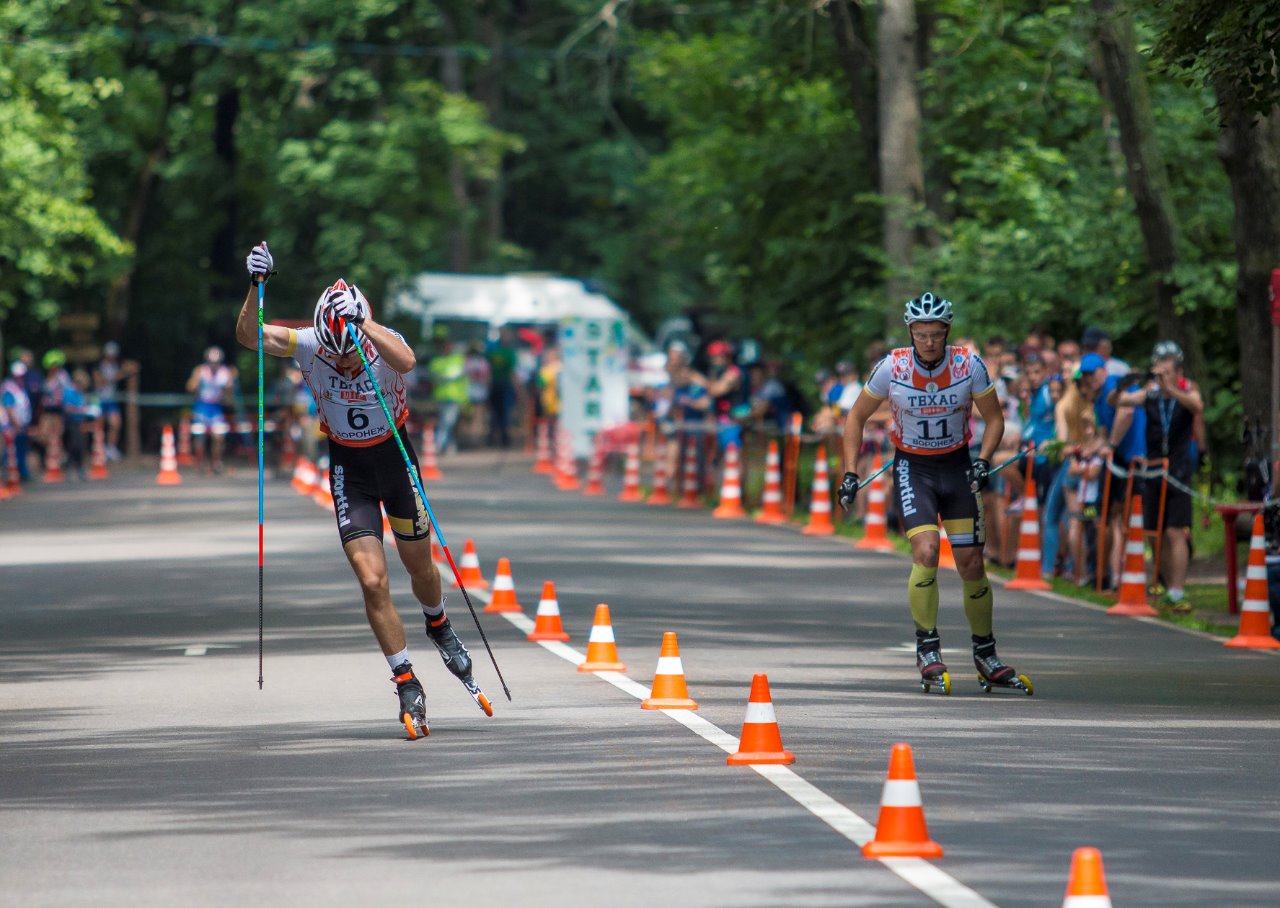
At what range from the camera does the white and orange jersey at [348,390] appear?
11805 millimetres

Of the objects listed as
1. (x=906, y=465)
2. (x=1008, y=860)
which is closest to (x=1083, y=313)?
(x=906, y=465)

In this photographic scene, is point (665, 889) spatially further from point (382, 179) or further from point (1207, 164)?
point (382, 179)

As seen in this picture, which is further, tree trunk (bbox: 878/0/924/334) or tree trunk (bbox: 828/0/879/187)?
tree trunk (bbox: 828/0/879/187)

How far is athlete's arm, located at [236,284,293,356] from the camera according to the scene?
11758mm

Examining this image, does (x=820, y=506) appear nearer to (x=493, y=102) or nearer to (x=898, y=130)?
(x=898, y=130)

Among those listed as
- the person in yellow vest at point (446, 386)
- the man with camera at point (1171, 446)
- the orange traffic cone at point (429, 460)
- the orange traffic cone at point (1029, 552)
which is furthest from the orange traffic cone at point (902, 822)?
the person in yellow vest at point (446, 386)

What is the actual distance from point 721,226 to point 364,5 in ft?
54.4

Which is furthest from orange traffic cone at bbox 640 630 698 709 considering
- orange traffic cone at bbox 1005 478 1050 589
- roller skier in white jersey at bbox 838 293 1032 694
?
orange traffic cone at bbox 1005 478 1050 589

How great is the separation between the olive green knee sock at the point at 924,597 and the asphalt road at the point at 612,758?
1.24 ft

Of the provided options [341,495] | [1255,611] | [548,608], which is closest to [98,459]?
[548,608]

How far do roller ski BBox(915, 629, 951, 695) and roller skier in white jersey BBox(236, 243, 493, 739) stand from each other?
2.37 meters

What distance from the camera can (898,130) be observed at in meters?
31.8

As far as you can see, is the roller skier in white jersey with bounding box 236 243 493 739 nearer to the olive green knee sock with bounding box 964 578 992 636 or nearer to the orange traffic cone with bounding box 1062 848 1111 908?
the olive green knee sock with bounding box 964 578 992 636

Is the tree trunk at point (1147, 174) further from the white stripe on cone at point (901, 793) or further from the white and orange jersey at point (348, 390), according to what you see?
the white stripe on cone at point (901, 793)
